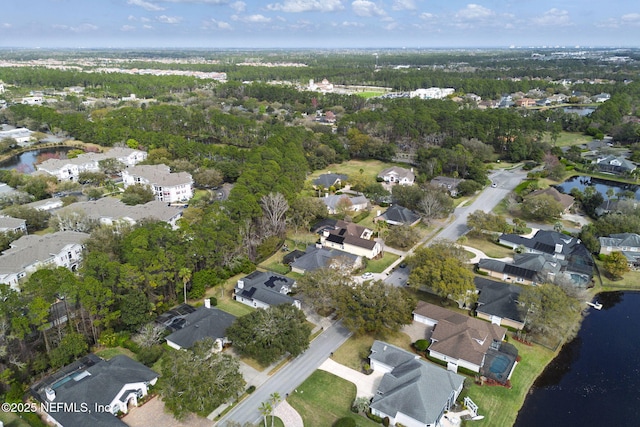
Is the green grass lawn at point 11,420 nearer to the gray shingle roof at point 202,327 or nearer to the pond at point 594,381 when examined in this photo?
the gray shingle roof at point 202,327

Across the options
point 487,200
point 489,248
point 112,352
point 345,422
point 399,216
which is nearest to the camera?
point 345,422

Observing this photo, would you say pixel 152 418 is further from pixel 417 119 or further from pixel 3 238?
pixel 417 119

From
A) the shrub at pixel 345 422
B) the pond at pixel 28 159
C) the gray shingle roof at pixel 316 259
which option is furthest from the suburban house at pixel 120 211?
the pond at pixel 28 159

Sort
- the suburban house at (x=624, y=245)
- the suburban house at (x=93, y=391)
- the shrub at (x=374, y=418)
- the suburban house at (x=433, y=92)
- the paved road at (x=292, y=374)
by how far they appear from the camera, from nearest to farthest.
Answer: the suburban house at (x=93, y=391)
the shrub at (x=374, y=418)
the paved road at (x=292, y=374)
the suburban house at (x=624, y=245)
the suburban house at (x=433, y=92)

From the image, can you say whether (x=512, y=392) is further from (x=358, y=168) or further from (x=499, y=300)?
(x=358, y=168)

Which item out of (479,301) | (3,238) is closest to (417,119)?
(479,301)

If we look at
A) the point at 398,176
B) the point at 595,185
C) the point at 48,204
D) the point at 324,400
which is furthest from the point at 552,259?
the point at 48,204
